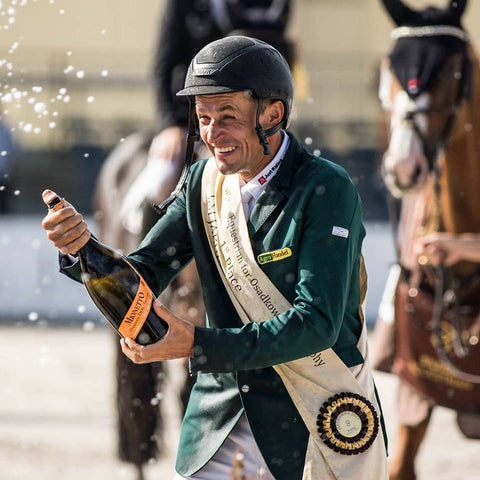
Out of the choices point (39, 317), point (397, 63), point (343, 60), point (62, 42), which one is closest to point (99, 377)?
point (39, 317)

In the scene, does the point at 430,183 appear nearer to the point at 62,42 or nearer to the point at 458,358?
the point at 458,358

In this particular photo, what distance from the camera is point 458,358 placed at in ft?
16.9

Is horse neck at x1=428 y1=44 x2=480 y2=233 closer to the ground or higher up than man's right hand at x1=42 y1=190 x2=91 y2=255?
closer to the ground

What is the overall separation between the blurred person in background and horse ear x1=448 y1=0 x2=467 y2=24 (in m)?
1.13

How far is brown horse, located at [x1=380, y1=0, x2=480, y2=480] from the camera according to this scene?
5.17 metres

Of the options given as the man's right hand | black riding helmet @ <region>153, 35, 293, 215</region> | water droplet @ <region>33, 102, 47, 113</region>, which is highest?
black riding helmet @ <region>153, 35, 293, 215</region>

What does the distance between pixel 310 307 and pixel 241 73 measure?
55 cm

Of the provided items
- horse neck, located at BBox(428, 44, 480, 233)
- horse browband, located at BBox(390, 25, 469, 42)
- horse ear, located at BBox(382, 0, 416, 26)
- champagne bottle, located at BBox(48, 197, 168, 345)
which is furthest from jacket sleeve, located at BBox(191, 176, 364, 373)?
horse ear, located at BBox(382, 0, 416, 26)

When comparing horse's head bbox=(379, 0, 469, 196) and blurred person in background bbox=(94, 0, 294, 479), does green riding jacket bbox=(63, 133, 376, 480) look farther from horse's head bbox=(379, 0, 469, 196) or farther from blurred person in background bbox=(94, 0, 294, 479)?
blurred person in background bbox=(94, 0, 294, 479)

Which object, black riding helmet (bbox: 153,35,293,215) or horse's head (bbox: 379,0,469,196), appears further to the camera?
horse's head (bbox: 379,0,469,196)

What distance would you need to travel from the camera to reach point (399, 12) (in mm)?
5660

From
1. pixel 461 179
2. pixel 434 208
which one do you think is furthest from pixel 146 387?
pixel 461 179

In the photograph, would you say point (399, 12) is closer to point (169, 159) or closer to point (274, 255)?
point (169, 159)

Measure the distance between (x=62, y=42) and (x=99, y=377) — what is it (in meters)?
8.42
